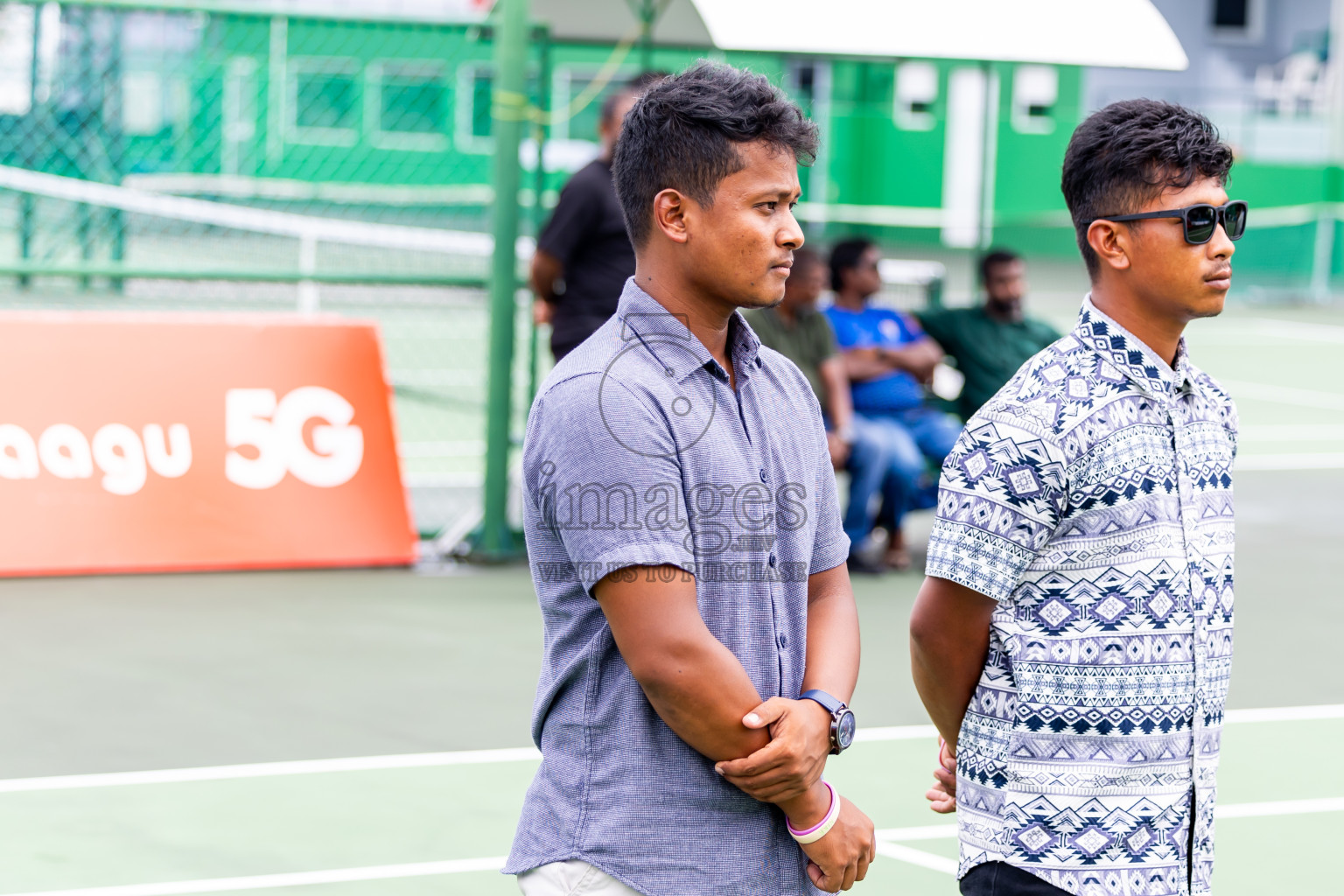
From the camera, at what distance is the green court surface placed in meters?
4.65

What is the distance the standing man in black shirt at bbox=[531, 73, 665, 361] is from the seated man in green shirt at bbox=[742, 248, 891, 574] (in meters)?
1.07

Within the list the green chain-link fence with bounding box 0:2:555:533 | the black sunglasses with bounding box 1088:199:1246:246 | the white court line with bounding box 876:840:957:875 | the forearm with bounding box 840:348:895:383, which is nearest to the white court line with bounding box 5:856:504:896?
the white court line with bounding box 876:840:957:875

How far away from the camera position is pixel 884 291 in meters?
11.1

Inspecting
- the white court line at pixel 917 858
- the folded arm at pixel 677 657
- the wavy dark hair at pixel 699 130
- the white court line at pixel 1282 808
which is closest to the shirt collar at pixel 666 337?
the wavy dark hair at pixel 699 130

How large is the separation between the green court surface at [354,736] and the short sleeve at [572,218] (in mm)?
1616

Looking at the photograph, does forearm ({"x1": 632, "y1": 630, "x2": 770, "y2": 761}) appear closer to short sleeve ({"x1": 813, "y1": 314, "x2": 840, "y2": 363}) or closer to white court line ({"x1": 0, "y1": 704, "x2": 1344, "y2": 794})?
white court line ({"x1": 0, "y1": 704, "x2": 1344, "y2": 794})

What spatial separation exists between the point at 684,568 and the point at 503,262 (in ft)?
19.8

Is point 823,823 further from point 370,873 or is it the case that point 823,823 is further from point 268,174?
point 268,174

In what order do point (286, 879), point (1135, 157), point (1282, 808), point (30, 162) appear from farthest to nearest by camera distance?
point (30, 162)
point (1282, 808)
point (286, 879)
point (1135, 157)

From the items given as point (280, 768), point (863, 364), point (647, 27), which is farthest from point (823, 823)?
point (647, 27)

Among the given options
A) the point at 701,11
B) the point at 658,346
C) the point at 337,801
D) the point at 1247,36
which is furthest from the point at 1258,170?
the point at 658,346

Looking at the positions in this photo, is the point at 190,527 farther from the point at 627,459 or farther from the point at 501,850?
the point at 627,459

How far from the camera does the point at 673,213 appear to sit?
2.45 m

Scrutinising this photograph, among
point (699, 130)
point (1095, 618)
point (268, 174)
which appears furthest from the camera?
point (268, 174)
